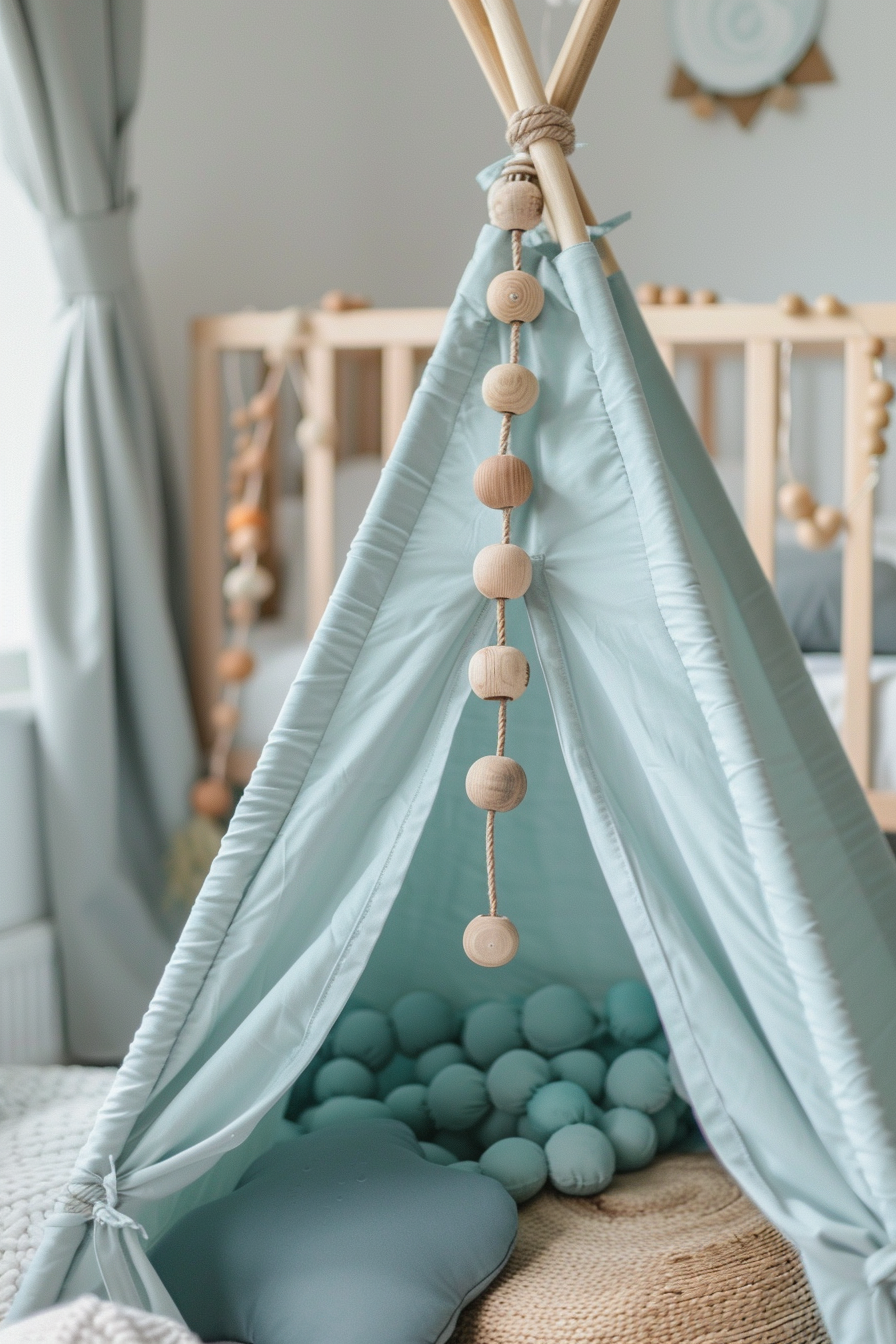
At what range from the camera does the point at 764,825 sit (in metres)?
1.02

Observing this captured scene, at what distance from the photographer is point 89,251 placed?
2.00m

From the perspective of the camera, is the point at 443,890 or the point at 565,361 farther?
the point at 443,890

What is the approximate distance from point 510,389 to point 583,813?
418mm

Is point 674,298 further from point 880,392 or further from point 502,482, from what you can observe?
point 502,482

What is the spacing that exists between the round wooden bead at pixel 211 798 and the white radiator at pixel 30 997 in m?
0.32

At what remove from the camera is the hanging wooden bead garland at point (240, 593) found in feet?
6.77

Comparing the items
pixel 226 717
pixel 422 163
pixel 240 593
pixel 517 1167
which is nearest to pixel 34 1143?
pixel 517 1167

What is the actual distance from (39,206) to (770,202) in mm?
1697

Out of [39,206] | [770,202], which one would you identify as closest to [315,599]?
[39,206]

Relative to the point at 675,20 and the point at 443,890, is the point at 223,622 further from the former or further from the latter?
the point at 675,20

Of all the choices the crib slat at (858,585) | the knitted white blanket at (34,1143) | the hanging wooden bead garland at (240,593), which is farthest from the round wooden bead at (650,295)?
the knitted white blanket at (34,1143)

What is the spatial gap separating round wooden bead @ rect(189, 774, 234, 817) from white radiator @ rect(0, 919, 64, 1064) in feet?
1.05

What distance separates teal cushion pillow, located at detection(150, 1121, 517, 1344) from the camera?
1062 millimetres

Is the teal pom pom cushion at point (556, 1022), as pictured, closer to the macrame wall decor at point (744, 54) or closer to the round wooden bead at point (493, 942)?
the round wooden bead at point (493, 942)
